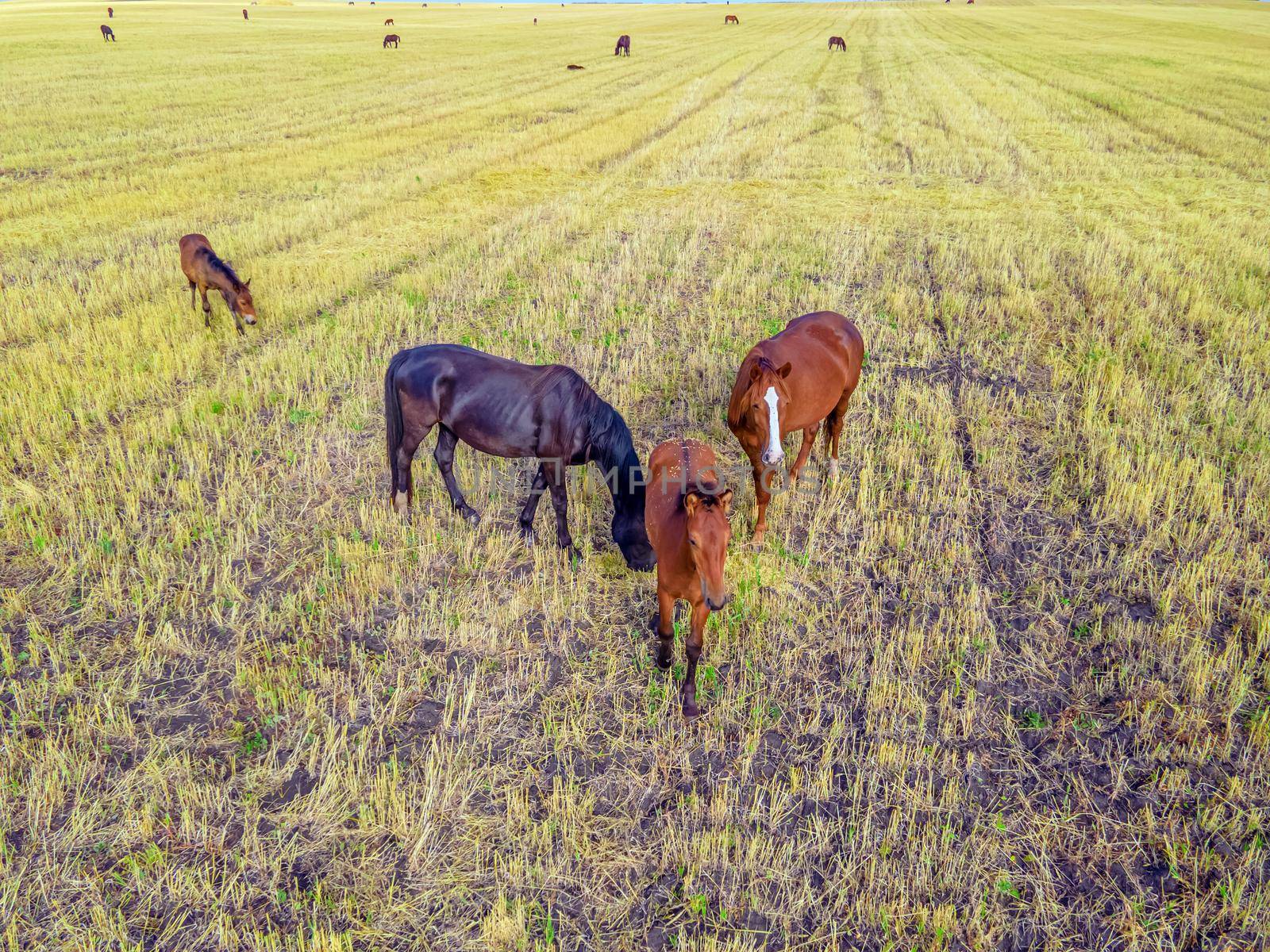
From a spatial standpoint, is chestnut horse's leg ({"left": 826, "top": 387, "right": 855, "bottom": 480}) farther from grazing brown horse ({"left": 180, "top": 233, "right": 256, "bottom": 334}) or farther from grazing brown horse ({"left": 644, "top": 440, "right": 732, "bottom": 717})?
grazing brown horse ({"left": 180, "top": 233, "right": 256, "bottom": 334})

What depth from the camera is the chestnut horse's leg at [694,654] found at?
4.46 meters

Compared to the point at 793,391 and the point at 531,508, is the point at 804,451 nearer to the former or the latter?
the point at 793,391

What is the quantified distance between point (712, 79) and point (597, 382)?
32.8 metres

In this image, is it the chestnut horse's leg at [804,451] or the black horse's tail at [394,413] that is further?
the chestnut horse's leg at [804,451]

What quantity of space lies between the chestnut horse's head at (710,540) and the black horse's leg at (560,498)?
2530 mm

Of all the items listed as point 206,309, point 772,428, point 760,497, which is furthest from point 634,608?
point 206,309

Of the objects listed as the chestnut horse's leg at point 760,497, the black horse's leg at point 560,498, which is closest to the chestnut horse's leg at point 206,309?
the black horse's leg at point 560,498

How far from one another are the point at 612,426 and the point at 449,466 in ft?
6.01

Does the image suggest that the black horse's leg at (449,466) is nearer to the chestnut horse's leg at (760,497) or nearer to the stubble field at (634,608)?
the stubble field at (634,608)

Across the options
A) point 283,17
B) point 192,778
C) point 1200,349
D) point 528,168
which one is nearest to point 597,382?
point 192,778

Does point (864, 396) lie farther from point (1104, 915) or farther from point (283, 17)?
point (283, 17)

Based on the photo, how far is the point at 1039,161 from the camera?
19.4 metres

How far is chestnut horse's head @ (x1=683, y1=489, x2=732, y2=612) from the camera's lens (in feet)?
12.5

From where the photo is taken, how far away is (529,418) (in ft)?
19.8
